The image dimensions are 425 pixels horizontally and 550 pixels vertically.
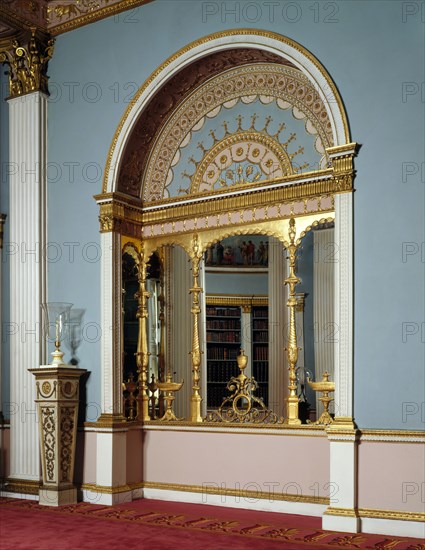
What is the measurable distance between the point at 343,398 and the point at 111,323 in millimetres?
2547

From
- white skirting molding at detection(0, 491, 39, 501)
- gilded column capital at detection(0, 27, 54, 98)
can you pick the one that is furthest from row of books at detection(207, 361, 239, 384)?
gilded column capital at detection(0, 27, 54, 98)

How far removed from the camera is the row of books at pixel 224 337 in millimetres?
8055

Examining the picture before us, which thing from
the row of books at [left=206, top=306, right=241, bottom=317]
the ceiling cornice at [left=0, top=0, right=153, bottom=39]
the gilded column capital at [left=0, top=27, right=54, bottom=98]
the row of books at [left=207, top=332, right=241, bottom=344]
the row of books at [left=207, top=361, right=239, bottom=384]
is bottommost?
the row of books at [left=207, top=361, right=239, bottom=384]

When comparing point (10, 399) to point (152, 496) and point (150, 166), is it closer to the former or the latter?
point (152, 496)

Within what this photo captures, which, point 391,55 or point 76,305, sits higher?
point 391,55

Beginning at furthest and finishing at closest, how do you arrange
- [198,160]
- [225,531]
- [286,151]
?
[198,160], [286,151], [225,531]

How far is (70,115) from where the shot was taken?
8430mm

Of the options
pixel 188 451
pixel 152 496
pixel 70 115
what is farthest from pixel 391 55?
pixel 152 496

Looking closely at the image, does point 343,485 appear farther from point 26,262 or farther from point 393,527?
point 26,262

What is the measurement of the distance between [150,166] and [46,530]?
3.77m

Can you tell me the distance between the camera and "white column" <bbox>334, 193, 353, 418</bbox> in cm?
644

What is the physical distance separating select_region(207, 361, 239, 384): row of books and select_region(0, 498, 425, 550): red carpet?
1.23 metres

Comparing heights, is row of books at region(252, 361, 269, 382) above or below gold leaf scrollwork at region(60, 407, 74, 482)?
above

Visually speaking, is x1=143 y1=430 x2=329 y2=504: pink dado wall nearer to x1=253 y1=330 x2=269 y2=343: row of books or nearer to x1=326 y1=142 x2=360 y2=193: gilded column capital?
A: x1=253 y1=330 x2=269 y2=343: row of books
